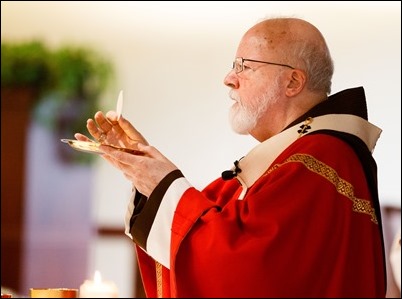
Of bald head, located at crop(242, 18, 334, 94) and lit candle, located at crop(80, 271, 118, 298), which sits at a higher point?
bald head, located at crop(242, 18, 334, 94)

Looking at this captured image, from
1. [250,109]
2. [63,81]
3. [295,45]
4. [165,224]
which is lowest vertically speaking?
[63,81]

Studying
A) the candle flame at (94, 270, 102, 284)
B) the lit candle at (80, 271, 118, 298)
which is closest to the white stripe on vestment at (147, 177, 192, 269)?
the candle flame at (94, 270, 102, 284)

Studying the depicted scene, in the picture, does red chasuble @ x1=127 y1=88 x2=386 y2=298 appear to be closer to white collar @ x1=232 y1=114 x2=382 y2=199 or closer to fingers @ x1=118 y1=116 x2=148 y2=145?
white collar @ x1=232 y1=114 x2=382 y2=199

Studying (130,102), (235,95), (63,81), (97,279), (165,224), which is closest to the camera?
(97,279)

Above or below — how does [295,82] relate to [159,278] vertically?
above

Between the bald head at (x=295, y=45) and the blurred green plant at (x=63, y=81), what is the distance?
17.8ft

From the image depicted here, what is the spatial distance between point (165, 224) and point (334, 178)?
0.57 metres

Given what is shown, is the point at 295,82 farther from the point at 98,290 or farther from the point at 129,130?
the point at 98,290

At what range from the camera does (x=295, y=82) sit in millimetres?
3947

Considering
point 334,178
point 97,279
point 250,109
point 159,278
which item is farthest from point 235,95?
point 97,279

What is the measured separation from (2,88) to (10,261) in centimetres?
146

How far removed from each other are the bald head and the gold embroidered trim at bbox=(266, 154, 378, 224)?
471mm

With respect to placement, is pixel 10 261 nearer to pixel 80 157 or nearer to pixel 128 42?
pixel 80 157

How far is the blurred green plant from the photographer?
9320mm
